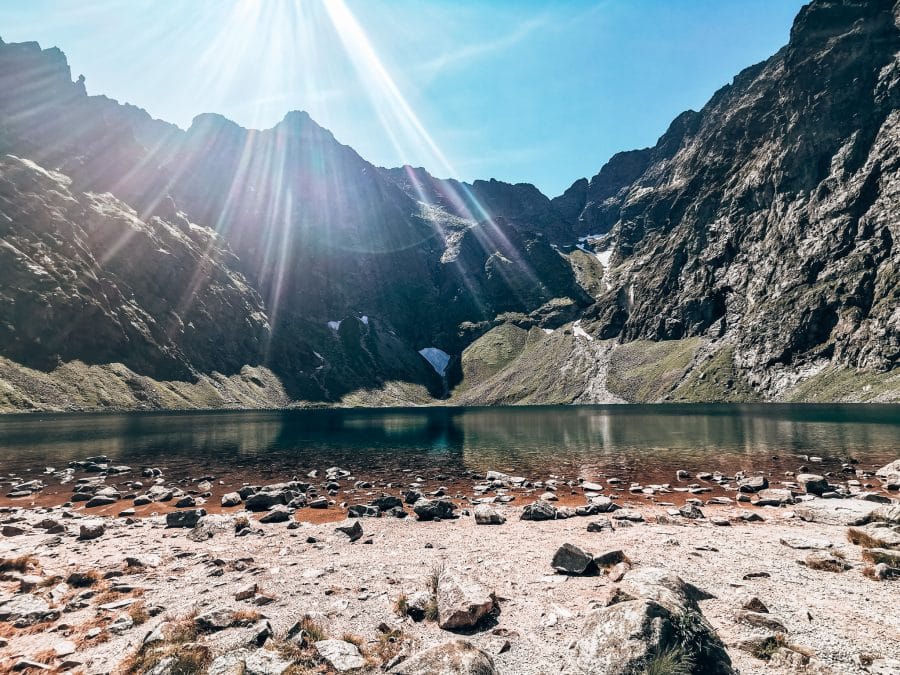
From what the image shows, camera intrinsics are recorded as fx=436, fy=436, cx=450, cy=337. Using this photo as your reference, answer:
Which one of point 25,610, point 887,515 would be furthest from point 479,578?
point 887,515

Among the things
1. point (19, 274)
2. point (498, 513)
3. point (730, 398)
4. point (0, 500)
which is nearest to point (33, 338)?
point (19, 274)

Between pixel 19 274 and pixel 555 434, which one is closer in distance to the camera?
pixel 555 434

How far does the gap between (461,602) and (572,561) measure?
539 centimetres

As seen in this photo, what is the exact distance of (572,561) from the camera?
51.9 feet

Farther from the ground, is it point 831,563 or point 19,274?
point 19,274

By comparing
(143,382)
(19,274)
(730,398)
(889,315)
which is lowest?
(730,398)

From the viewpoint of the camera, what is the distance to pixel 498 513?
2505 centimetres

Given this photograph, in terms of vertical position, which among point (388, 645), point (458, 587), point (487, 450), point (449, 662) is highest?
point (449, 662)

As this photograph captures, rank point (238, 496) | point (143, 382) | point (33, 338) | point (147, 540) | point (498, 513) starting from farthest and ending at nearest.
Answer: point (143, 382)
point (33, 338)
point (238, 496)
point (498, 513)
point (147, 540)

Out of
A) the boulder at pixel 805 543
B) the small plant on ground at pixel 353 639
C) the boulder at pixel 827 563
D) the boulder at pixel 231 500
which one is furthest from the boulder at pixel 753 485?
the boulder at pixel 231 500

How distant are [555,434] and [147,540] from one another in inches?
2472

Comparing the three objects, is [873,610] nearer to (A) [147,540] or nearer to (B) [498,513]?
(B) [498,513]

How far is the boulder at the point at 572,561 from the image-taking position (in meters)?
15.5

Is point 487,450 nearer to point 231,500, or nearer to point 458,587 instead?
point 231,500
